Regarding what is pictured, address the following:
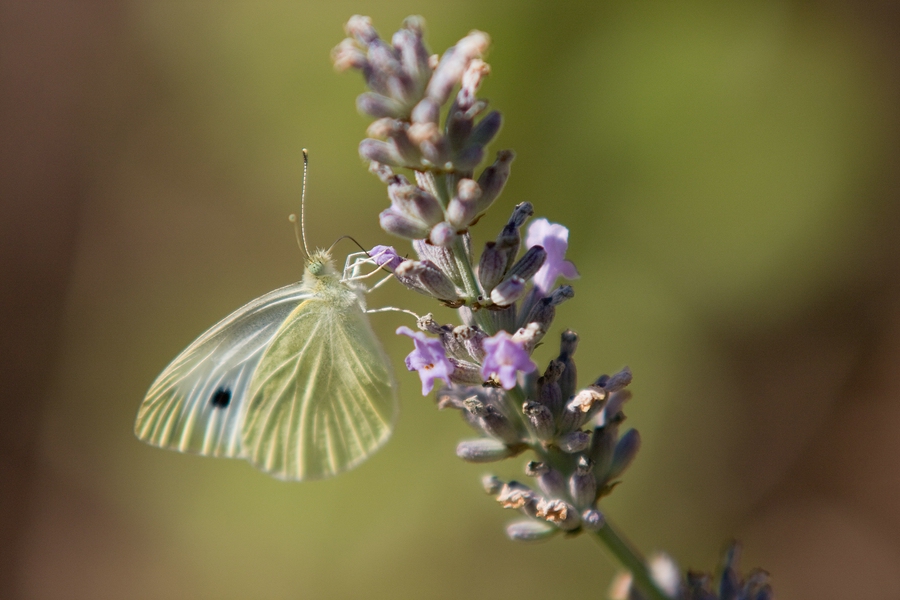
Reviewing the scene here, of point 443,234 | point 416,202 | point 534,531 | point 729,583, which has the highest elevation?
point 416,202

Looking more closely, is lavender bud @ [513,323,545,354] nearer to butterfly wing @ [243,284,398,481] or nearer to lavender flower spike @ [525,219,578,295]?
lavender flower spike @ [525,219,578,295]

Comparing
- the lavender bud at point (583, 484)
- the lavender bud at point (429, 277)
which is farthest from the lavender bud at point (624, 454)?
the lavender bud at point (429, 277)

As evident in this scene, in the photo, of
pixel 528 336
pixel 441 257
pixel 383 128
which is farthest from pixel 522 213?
pixel 383 128

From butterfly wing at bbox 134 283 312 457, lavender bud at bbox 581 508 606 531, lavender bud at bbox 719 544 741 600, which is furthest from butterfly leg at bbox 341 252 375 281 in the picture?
lavender bud at bbox 719 544 741 600

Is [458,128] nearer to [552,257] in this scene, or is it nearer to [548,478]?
[552,257]

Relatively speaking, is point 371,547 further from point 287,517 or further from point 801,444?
point 801,444

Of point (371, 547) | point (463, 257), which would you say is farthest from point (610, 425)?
point (371, 547)
